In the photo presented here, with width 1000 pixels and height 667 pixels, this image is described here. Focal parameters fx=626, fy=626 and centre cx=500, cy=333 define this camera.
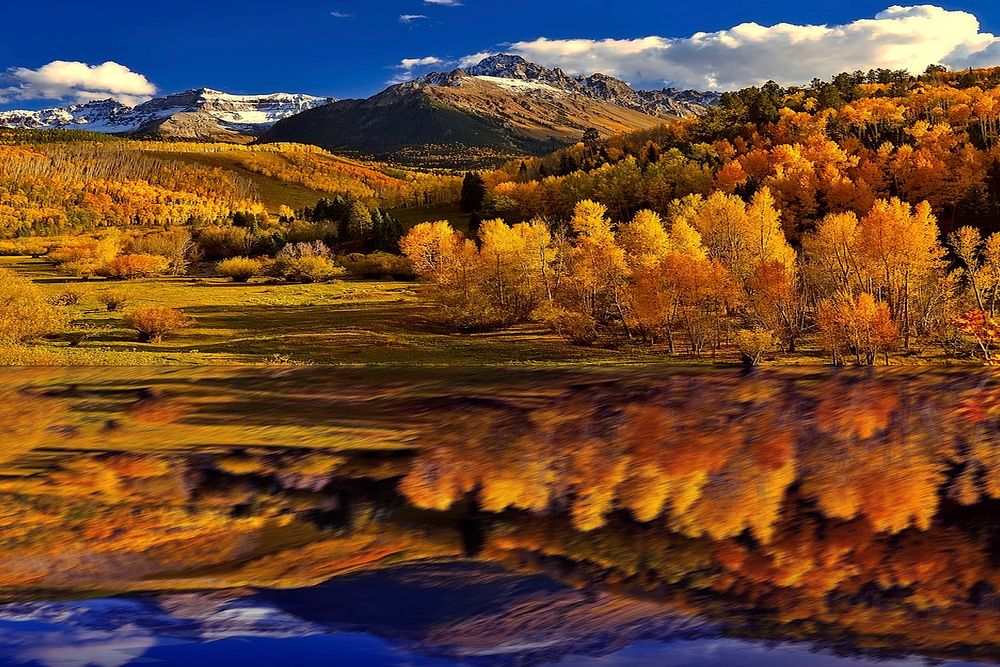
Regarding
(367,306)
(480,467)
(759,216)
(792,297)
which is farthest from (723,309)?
(480,467)

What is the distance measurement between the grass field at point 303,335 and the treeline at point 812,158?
145 ft

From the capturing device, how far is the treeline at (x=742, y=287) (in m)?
Answer: 42.6

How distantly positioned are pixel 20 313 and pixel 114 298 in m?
28.6

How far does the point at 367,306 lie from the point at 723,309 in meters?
30.3

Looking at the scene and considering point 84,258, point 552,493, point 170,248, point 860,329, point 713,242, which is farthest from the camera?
point 170,248

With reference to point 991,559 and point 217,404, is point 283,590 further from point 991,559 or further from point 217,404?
point 991,559

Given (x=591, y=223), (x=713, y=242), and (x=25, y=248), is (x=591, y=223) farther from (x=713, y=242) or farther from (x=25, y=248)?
(x=25, y=248)

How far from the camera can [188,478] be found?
12.5ft

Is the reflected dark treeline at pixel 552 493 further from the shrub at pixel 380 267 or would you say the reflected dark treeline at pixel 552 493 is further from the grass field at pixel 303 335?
the shrub at pixel 380 267

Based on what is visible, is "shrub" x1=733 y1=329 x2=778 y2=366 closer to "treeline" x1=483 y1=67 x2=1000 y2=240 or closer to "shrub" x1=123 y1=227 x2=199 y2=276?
"treeline" x1=483 y1=67 x2=1000 y2=240

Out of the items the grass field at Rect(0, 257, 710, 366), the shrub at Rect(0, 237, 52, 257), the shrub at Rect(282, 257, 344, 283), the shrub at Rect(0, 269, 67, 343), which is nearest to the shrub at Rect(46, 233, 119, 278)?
the grass field at Rect(0, 257, 710, 366)

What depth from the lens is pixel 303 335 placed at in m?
42.8

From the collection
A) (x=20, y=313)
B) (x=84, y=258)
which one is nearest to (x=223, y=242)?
(x=84, y=258)

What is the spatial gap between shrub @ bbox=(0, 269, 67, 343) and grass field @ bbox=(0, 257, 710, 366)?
95 centimetres
